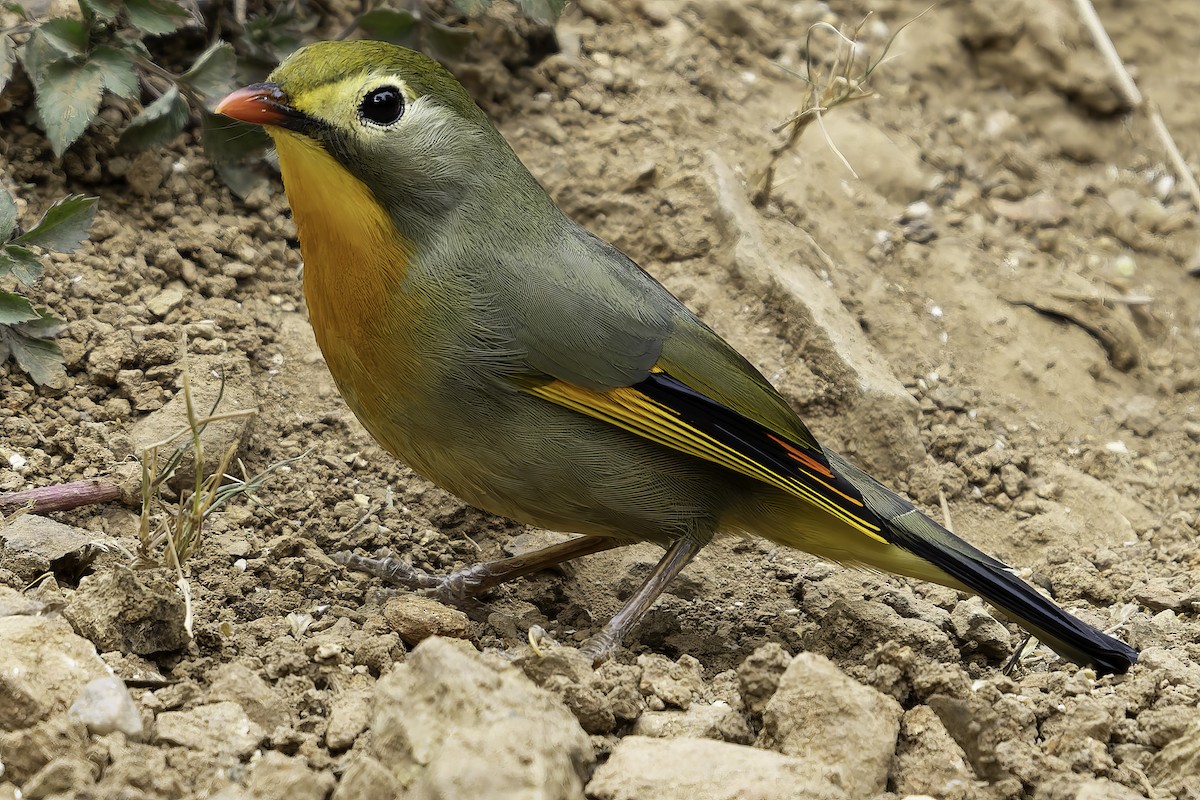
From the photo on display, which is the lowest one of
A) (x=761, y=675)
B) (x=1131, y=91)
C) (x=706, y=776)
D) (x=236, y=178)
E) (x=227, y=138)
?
(x=706, y=776)

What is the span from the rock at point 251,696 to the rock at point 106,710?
0.75ft

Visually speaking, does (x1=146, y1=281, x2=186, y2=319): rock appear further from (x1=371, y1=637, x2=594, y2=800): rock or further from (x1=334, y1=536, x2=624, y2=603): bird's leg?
(x1=371, y1=637, x2=594, y2=800): rock

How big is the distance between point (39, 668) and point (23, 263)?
1908 mm

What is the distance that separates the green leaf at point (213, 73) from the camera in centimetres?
539

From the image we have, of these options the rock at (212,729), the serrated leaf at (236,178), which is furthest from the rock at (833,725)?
the serrated leaf at (236,178)

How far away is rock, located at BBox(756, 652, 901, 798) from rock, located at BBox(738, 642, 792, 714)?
0.11 metres

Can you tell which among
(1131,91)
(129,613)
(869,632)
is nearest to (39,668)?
(129,613)

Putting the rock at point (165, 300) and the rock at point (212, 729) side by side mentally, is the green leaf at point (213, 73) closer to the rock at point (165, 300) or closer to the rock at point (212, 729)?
the rock at point (165, 300)

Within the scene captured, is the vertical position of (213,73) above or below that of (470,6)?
below

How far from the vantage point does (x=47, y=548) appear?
382 cm

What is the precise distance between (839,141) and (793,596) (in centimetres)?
264

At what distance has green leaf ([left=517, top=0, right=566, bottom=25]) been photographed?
5.67 m

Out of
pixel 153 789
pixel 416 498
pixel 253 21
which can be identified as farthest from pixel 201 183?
pixel 153 789

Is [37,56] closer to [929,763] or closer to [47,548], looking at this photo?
[47,548]
